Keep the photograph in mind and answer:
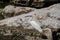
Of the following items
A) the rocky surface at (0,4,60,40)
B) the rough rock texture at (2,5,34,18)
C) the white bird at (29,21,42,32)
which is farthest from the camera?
the rough rock texture at (2,5,34,18)

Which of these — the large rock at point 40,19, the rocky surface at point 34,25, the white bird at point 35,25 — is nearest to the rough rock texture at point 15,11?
the large rock at point 40,19

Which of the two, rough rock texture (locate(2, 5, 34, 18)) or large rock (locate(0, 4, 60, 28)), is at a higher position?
large rock (locate(0, 4, 60, 28))

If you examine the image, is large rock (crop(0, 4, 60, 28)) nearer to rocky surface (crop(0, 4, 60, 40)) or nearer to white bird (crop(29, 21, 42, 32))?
rocky surface (crop(0, 4, 60, 40))

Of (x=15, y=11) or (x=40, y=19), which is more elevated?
(x=40, y=19)

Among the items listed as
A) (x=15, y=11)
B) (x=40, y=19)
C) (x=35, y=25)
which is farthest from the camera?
(x=15, y=11)

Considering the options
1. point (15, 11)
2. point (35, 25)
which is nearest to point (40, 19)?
point (35, 25)

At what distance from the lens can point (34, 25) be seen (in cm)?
822

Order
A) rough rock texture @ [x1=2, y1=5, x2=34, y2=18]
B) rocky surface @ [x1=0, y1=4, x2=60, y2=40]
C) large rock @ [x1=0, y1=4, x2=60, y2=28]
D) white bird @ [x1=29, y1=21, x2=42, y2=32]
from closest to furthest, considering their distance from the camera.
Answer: rocky surface @ [x1=0, y1=4, x2=60, y2=40] → white bird @ [x1=29, y1=21, x2=42, y2=32] → large rock @ [x1=0, y1=4, x2=60, y2=28] → rough rock texture @ [x1=2, y1=5, x2=34, y2=18]

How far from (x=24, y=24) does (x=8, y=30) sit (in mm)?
743

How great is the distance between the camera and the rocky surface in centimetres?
793

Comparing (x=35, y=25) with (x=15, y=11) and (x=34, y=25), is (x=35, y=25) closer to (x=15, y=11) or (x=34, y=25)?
(x=34, y=25)

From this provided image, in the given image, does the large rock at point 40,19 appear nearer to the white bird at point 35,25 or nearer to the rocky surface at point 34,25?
the rocky surface at point 34,25

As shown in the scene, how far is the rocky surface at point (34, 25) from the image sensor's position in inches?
312

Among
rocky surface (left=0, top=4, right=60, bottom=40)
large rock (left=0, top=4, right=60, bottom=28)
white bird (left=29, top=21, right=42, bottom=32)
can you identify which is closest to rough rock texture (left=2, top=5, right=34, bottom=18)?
large rock (left=0, top=4, right=60, bottom=28)
